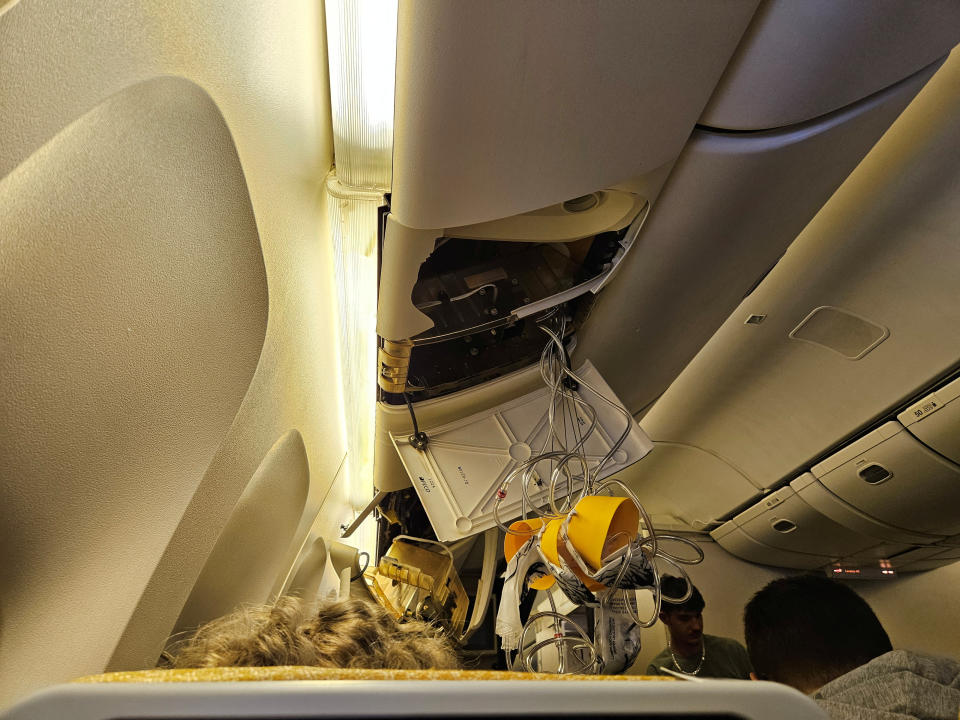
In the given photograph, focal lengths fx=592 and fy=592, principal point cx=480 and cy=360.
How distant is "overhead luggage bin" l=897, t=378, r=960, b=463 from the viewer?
5.00 ft

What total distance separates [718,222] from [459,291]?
585mm

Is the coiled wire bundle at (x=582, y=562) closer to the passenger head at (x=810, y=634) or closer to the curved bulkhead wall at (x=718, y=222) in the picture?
the curved bulkhead wall at (x=718, y=222)

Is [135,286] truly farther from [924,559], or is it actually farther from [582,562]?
[924,559]

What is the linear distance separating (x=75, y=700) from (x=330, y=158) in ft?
4.92

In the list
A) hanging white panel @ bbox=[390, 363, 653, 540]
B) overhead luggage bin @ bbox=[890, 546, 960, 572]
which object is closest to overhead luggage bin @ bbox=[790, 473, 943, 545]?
overhead luggage bin @ bbox=[890, 546, 960, 572]

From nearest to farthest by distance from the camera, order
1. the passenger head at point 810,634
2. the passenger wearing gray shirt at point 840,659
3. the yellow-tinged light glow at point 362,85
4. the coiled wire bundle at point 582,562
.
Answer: the passenger wearing gray shirt at point 840,659
the coiled wire bundle at point 582,562
the yellow-tinged light glow at point 362,85
the passenger head at point 810,634

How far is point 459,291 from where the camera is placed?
1412 mm

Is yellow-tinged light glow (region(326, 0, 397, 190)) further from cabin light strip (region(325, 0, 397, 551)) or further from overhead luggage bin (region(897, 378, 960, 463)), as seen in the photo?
overhead luggage bin (region(897, 378, 960, 463))

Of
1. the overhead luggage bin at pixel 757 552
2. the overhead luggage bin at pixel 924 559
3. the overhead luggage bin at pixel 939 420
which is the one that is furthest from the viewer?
the overhead luggage bin at pixel 757 552

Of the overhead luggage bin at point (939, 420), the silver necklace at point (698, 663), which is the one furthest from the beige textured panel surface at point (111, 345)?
the overhead luggage bin at point (939, 420)

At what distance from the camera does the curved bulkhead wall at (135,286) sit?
0.81 m

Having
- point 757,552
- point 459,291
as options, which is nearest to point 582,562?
point 459,291

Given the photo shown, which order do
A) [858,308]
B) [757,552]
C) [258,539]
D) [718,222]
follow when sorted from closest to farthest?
1. [718,222]
2. [858,308]
3. [258,539]
4. [757,552]

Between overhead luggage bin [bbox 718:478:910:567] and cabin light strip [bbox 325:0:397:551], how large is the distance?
174 centimetres
